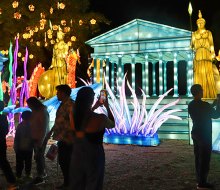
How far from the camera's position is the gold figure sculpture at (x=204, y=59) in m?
16.1

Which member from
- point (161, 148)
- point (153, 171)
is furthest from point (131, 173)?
point (161, 148)

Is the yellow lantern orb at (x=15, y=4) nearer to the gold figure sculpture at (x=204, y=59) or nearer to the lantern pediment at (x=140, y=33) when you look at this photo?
the lantern pediment at (x=140, y=33)

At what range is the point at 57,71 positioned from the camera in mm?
22203

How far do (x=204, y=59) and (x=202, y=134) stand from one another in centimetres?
987

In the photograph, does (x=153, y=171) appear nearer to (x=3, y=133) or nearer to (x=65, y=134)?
(x=65, y=134)

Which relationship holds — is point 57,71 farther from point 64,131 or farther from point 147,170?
point 64,131

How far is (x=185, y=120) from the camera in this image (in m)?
18.2

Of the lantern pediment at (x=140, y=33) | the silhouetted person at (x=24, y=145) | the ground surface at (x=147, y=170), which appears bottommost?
the ground surface at (x=147, y=170)

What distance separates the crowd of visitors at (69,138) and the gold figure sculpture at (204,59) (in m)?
9.89

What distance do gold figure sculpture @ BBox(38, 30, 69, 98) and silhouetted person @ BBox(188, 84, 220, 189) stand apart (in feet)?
50.9

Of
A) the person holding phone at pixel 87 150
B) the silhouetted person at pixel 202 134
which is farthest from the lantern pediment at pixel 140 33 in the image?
the person holding phone at pixel 87 150

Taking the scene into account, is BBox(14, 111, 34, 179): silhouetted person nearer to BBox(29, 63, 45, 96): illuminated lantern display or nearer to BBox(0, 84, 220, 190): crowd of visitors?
BBox(0, 84, 220, 190): crowd of visitors

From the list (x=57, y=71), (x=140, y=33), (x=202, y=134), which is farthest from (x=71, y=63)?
(x=202, y=134)

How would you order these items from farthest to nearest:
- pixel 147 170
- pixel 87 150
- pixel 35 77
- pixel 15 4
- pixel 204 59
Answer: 1. pixel 35 77
2. pixel 15 4
3. pixel 204 59
4. pixel 147 170
5. pixel 87 150
